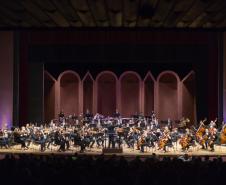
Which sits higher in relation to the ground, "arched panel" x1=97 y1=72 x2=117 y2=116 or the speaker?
"arched panel" x1=97 y1=72 x2=117 y2=116

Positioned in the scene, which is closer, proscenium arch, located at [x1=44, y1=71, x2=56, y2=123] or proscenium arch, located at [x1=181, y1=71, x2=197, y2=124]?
proscenium arch, located at [x1=181, y1=71, x2=197, y2=124]

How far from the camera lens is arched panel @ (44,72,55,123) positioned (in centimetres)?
1873

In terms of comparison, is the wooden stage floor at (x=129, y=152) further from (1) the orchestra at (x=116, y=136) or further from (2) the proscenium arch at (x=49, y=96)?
(2) the proscenium arch at (x=49, y=96)

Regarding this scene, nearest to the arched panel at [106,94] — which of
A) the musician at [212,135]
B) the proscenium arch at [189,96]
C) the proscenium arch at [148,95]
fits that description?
the proscenium arch at [148,95]

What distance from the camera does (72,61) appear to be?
17625mm

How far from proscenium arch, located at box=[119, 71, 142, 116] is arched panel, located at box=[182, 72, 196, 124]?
6.99ft

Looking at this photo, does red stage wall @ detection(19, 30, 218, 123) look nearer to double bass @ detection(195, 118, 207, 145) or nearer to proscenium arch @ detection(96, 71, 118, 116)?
proscenium arch @ detection(96, 71, 118, 116)

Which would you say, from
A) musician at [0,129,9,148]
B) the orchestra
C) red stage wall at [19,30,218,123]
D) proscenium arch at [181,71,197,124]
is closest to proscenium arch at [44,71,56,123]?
red stage wall at [19,30,218,123]

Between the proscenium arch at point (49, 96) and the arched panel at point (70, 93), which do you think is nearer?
the proscenium arch at point (49, 96)

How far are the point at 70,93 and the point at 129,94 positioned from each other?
8.93ft

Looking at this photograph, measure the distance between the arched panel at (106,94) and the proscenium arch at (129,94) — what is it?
0.42 metres

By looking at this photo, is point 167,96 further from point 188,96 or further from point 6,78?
point 6,78

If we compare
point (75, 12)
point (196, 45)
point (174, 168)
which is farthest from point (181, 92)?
point (75, 12)

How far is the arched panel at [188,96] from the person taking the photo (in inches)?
725
